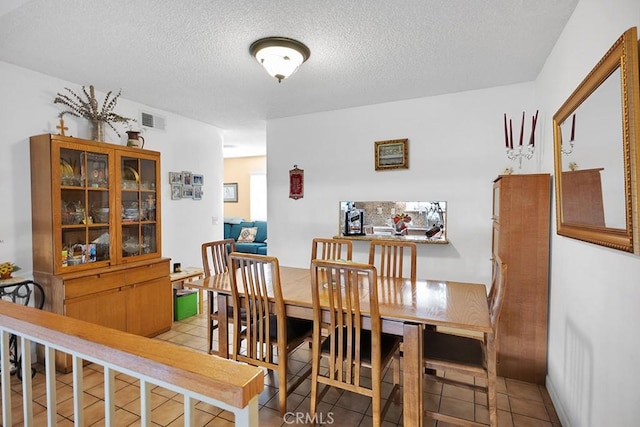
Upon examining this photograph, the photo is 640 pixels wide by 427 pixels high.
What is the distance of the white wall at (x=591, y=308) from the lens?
124 centimetres

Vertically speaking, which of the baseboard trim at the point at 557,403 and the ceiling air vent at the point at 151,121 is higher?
the ceiling air vent at the point at 151,121

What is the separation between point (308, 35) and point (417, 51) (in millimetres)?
846

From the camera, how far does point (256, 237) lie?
6.73 meters

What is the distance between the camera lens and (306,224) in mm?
4238

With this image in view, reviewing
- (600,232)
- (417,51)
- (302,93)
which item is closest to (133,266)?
(302,93)

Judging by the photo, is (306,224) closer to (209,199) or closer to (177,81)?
(209,199)

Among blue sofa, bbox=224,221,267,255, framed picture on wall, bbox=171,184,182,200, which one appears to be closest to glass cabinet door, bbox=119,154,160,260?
framed picture on wall, bbox=171,184,182,200

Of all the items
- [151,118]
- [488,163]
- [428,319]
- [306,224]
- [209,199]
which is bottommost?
[428,319]

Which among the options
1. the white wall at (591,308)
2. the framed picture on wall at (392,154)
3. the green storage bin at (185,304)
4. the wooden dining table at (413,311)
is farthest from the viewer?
the green storage bin at (185,304)

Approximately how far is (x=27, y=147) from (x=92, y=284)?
1.28m

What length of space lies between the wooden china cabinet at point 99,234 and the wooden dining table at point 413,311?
1.14 meters

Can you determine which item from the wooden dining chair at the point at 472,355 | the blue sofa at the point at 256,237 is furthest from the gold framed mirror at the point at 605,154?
the blue sofa at the point at 256,237

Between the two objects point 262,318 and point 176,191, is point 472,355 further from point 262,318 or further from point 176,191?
point 176,191

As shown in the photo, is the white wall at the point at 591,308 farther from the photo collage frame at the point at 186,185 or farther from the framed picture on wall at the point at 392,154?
the photo collage frame at the point at 186,185
